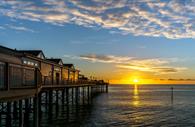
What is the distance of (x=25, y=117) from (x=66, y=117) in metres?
8.13

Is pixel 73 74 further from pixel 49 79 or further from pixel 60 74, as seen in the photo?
pixel 49 79

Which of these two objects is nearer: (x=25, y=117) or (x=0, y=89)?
(x=0, y=89)

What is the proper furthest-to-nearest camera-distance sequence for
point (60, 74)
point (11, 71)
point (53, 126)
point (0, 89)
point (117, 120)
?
point (60, 74), point (117, 120), point (53, 126), point (11, 71), point (0, 89)

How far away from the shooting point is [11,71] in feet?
59.4

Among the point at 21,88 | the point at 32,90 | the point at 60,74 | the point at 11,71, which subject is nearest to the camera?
the point at 11,71

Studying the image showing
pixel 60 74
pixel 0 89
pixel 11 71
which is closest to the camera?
pixel 0 89

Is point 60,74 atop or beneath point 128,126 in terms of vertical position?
atop

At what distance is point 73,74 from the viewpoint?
7819cm

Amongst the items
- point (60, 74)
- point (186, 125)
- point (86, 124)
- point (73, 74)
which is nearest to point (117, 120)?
point (86, 124)

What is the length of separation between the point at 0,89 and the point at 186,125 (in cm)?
2662

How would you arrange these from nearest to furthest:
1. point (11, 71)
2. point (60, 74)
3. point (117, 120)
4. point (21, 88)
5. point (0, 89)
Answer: point (0, 89)
point (11, 71)
point (21, 88)
point (117, 120)
point (60, 74)

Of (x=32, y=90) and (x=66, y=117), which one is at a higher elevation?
(x=32, y=90)

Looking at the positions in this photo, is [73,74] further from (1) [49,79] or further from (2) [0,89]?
(2) [0,89]

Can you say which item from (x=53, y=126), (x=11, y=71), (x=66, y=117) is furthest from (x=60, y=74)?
(x=11, y=71)
